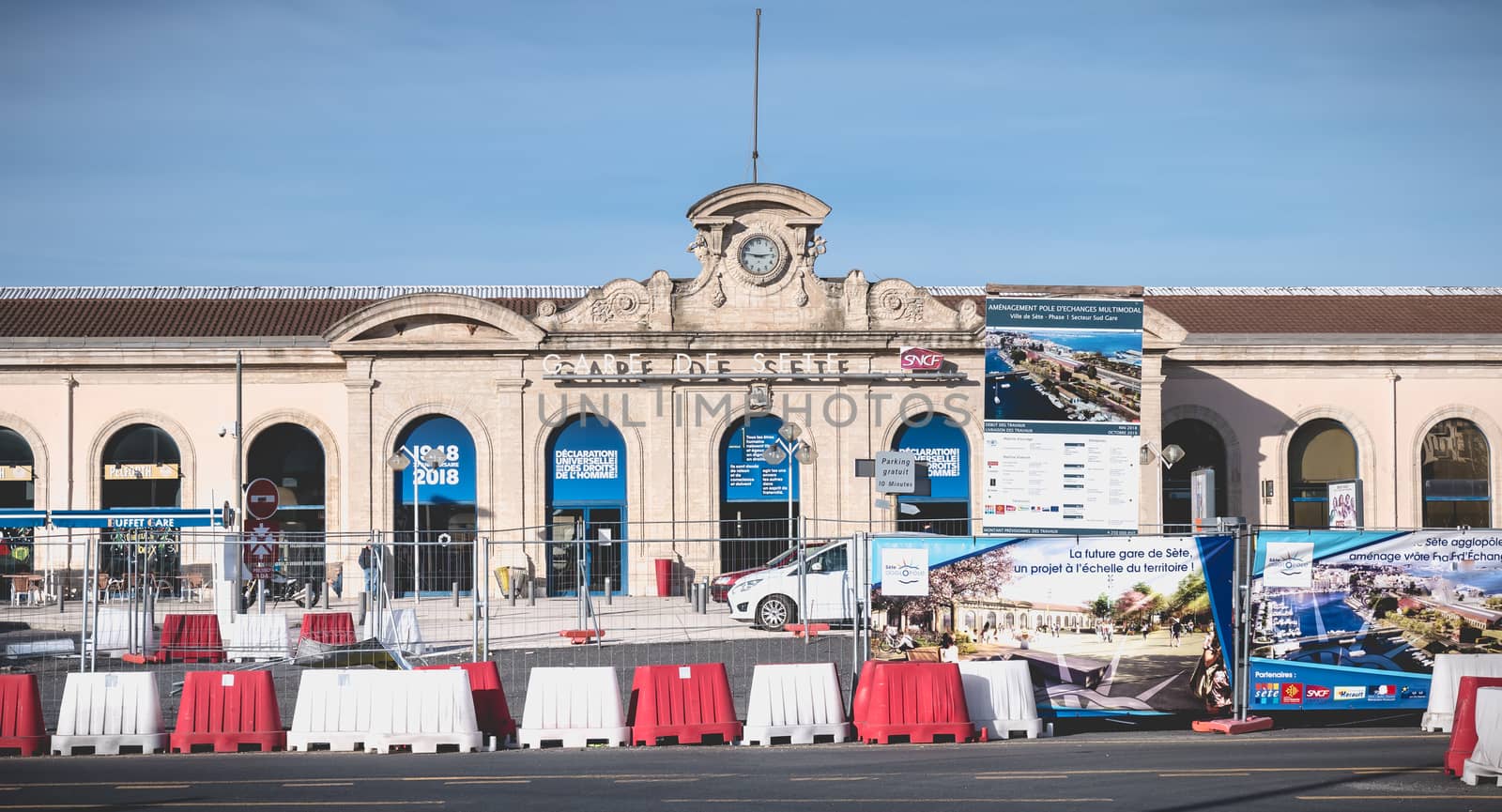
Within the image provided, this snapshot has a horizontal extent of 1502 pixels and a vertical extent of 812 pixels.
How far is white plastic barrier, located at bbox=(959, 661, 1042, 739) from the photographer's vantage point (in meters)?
16.8

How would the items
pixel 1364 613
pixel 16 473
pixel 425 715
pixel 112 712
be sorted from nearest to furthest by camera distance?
pixel 425 715 < pixel 112 712 < pixel 1364 613 < pixel 16 473

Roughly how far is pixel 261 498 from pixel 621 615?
6.47m

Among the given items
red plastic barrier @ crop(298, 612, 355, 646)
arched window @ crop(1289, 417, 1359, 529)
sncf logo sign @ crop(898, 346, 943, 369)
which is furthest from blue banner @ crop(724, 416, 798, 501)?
red plastic barrier @ crop(298, 612, 355, 646)

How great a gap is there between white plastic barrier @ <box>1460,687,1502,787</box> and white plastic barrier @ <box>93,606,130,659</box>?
18.1 meters

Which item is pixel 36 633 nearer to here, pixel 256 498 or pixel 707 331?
pixel 256 498

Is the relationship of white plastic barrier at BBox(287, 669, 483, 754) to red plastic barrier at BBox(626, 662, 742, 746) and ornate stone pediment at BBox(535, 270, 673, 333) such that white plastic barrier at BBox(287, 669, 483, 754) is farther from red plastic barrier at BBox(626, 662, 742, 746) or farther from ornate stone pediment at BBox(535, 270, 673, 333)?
A: ornate stone pediment at BBox(535, 270, 673, 333)

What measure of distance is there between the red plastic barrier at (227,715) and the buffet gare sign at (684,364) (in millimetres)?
21340

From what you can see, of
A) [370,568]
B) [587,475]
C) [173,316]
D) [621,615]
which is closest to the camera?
[370,568]

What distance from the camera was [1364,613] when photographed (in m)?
17.5

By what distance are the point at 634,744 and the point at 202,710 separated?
434 centimetres

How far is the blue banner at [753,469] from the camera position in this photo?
37.9 m

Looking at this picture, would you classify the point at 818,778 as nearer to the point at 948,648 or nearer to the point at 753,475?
the point at 948,648

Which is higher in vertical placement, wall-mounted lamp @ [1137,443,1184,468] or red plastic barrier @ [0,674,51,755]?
wall-mounted lamp @ [1137,443,1184,468]

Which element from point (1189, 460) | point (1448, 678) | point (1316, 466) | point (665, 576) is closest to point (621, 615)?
point (665, 576)
